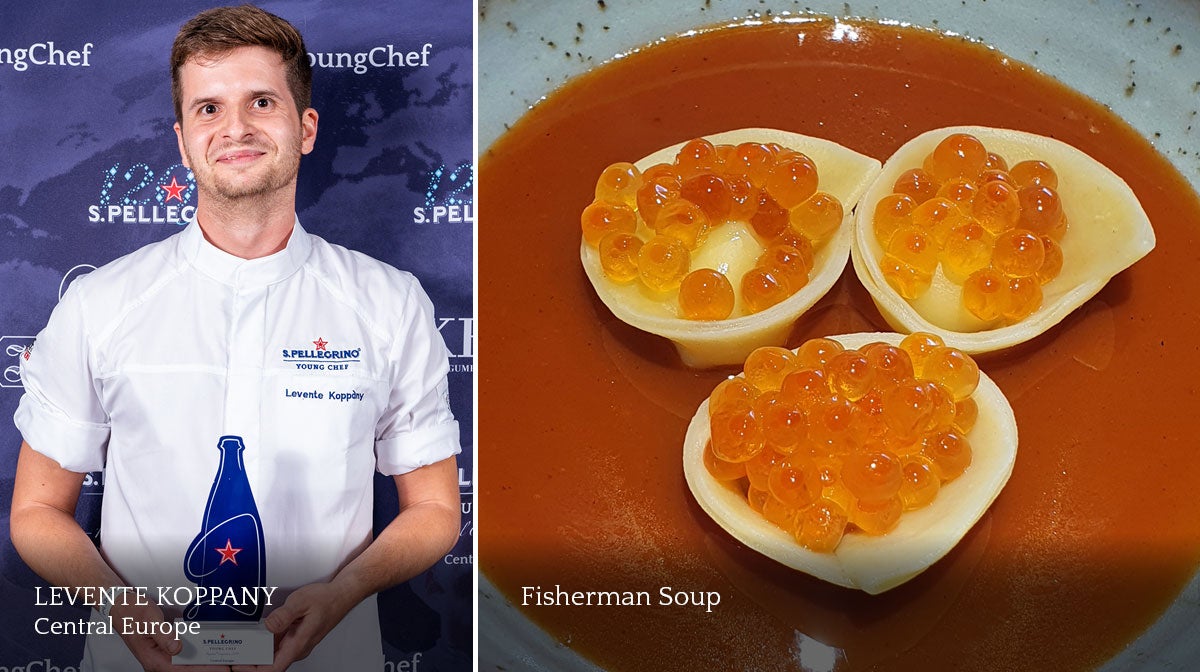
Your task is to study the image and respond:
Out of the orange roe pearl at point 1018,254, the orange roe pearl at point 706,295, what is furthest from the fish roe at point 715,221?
the orange roe pearl at point 1018,254

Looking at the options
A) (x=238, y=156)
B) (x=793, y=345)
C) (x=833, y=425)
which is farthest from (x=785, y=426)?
(x=238, y=156)

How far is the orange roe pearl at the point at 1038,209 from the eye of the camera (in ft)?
2.43

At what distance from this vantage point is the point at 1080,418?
750mm

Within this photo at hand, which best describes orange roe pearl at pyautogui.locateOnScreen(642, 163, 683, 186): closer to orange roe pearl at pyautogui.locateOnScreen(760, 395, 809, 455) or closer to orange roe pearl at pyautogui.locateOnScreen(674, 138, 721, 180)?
orange roe pearl at pyautogui.locateOnScreen(674, 138, 721, 180)

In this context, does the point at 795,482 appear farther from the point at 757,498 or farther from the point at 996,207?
the point at 996,207

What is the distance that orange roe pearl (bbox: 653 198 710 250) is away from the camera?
2.40 ft

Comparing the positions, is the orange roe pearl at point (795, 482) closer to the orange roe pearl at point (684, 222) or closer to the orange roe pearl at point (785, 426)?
the orange roe pearl at point (785, 426)

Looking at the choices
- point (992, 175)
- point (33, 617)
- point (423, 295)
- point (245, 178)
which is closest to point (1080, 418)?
point (992, 175)

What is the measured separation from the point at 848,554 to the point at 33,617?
46cm

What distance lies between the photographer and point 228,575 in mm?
630

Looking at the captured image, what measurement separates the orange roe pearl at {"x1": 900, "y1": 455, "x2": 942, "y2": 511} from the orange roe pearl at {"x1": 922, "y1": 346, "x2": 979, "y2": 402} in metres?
0.05

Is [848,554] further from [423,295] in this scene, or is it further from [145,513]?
[145,513]

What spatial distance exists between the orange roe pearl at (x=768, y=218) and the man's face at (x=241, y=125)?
281 mm

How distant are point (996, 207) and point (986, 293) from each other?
55 millimetres
